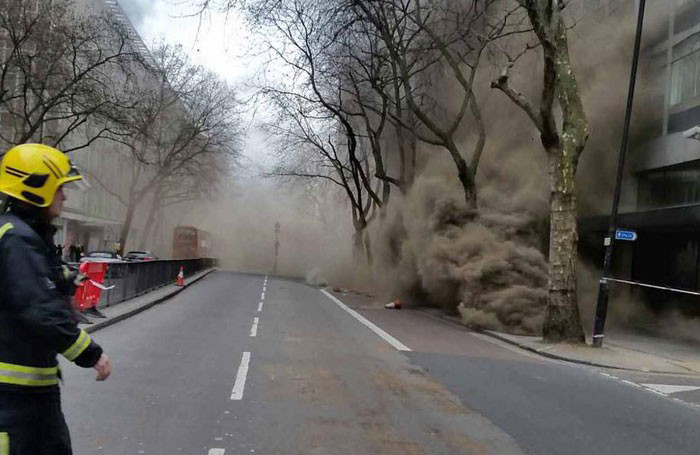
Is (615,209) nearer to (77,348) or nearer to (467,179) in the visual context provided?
(467,179)

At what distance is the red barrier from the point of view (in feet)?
42.3

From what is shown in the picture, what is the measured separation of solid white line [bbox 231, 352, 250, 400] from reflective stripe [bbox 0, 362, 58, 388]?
471 centimetres

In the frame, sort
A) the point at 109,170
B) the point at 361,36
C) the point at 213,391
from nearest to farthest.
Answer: the point at 213,391, the point at 361,36, the point at 109,170

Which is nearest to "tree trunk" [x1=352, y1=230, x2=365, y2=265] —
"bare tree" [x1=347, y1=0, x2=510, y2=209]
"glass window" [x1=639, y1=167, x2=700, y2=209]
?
"bare tree" [x1=347, y1=0, x2=510, y2=209]

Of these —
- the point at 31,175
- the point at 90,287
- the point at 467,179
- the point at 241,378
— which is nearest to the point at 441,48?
the point at 467,179

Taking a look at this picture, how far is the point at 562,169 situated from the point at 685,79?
5623mm

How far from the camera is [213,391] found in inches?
296

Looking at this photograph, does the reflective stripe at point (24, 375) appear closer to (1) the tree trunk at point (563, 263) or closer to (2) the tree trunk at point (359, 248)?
(1) the tree trunk at point (563, 263)

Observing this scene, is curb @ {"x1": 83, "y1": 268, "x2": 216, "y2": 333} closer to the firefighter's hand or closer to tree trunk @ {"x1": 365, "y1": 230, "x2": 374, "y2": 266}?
the firefighter's hand

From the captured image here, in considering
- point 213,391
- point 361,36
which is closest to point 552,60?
point 213,391

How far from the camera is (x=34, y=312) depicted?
2482 mm

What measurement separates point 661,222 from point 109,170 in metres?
48.0

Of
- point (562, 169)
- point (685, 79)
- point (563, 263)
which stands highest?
point (685, 79)

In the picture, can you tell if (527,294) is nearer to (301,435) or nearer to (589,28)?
(589,28)
